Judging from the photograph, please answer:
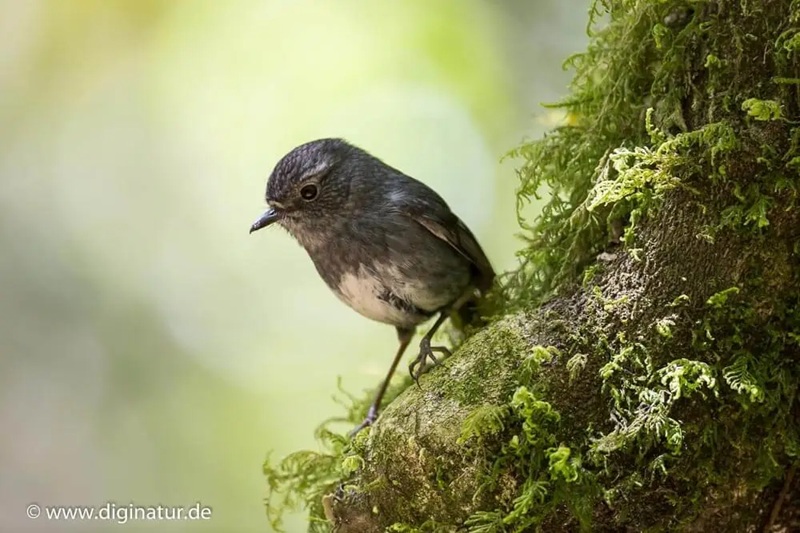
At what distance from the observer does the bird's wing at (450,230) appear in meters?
2.51

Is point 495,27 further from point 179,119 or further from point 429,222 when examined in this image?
point 429,222

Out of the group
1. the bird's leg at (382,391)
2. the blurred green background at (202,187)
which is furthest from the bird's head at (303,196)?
the blurred green background at (202,187)

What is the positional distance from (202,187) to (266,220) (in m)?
2.64

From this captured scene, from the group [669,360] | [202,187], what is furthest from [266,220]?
[202,187]

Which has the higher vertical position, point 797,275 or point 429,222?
point 429,222

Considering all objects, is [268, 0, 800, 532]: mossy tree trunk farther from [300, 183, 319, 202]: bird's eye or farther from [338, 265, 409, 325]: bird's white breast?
[300, 183, 319, 202]: bird's eye

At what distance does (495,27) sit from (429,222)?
2879mm

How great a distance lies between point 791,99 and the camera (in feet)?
5.09

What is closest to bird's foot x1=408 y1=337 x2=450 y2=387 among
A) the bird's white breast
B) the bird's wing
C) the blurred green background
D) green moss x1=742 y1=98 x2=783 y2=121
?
the bird's white breast

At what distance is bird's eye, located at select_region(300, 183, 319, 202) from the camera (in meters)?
2.57

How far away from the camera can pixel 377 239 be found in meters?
2.45

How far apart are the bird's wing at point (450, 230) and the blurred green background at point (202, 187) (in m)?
1.97

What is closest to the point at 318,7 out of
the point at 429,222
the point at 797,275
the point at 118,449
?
the point at 429,222

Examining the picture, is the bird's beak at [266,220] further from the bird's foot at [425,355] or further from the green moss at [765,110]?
the green moss at [765,110]
